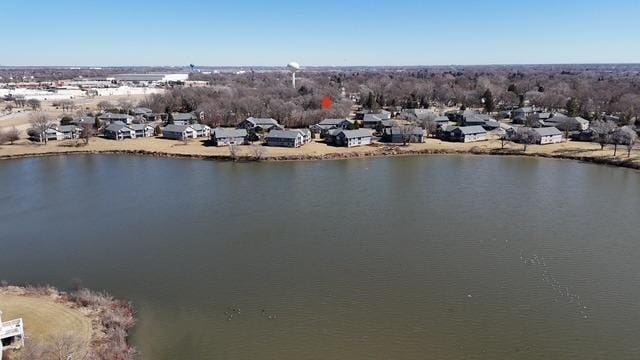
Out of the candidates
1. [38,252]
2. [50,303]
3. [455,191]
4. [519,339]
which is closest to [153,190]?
[38,252]

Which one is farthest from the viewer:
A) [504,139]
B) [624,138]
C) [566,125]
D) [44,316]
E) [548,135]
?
[566,125]

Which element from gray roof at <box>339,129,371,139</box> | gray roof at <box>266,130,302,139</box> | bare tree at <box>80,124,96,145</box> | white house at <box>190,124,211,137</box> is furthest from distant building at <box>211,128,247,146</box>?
bare tree at <box>80,124,96,145</box>

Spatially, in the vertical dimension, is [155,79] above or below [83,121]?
above

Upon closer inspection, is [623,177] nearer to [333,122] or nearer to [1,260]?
[333,122]

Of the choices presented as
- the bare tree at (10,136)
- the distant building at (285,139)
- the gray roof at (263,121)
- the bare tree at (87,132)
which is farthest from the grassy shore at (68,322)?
the gray roof at (263,121)

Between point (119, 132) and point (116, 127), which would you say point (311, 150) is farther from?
point (116, 127)

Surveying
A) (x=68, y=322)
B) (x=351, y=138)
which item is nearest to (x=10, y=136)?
(x=351, y=138)
